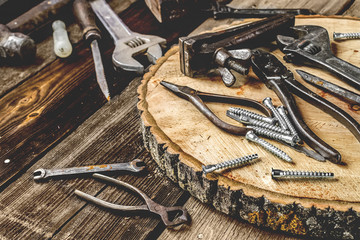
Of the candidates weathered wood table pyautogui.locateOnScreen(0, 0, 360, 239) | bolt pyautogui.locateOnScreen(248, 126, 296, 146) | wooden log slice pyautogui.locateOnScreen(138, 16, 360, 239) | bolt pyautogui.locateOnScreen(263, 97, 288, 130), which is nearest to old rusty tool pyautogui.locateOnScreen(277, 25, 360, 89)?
wooden log slice pyautogui.locateOnScreen(138, 16, 360, 239)

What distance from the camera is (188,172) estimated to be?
1.14m

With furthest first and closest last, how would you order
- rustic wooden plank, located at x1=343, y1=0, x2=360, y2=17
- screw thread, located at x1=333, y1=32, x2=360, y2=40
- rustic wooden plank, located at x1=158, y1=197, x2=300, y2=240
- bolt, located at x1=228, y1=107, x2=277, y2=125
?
rustic wooden plank, located at x1=343, y1=0, x2=360, y2=17 < screw thread, located at x1=333, y1=32, x2=360, y2=40 < bolt, located at x1=228, y1=107, x2=277, y2=125 < rustic wooden plank, located at x1=158, y1=197, x2=300, y2=240

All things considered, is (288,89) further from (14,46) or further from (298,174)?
(14,46)

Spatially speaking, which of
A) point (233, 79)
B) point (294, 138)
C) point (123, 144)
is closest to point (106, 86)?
point (123, 144)

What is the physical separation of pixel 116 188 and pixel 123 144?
0.24m

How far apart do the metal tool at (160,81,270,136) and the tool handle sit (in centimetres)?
82

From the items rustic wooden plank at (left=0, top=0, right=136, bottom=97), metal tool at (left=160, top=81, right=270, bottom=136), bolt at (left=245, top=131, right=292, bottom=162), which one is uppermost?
metal tool at (left=160, top=81, right=270, bottom=136)

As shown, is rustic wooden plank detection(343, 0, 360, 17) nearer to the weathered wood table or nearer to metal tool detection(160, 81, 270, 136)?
the weathered wood table

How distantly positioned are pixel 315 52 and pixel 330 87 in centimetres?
22

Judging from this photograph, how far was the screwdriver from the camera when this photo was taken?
1804 mm

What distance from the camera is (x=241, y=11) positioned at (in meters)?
2.11

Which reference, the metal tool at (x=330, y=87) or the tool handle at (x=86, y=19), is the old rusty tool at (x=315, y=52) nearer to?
the metal tool at (x=330, y=87)

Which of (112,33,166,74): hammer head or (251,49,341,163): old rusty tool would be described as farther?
(112,33,166,74): hammer head

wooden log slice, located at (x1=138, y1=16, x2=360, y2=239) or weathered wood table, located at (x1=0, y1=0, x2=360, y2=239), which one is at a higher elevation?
wooden log slice, located at (x1=138, y1=16, x2=360, y2=239)
